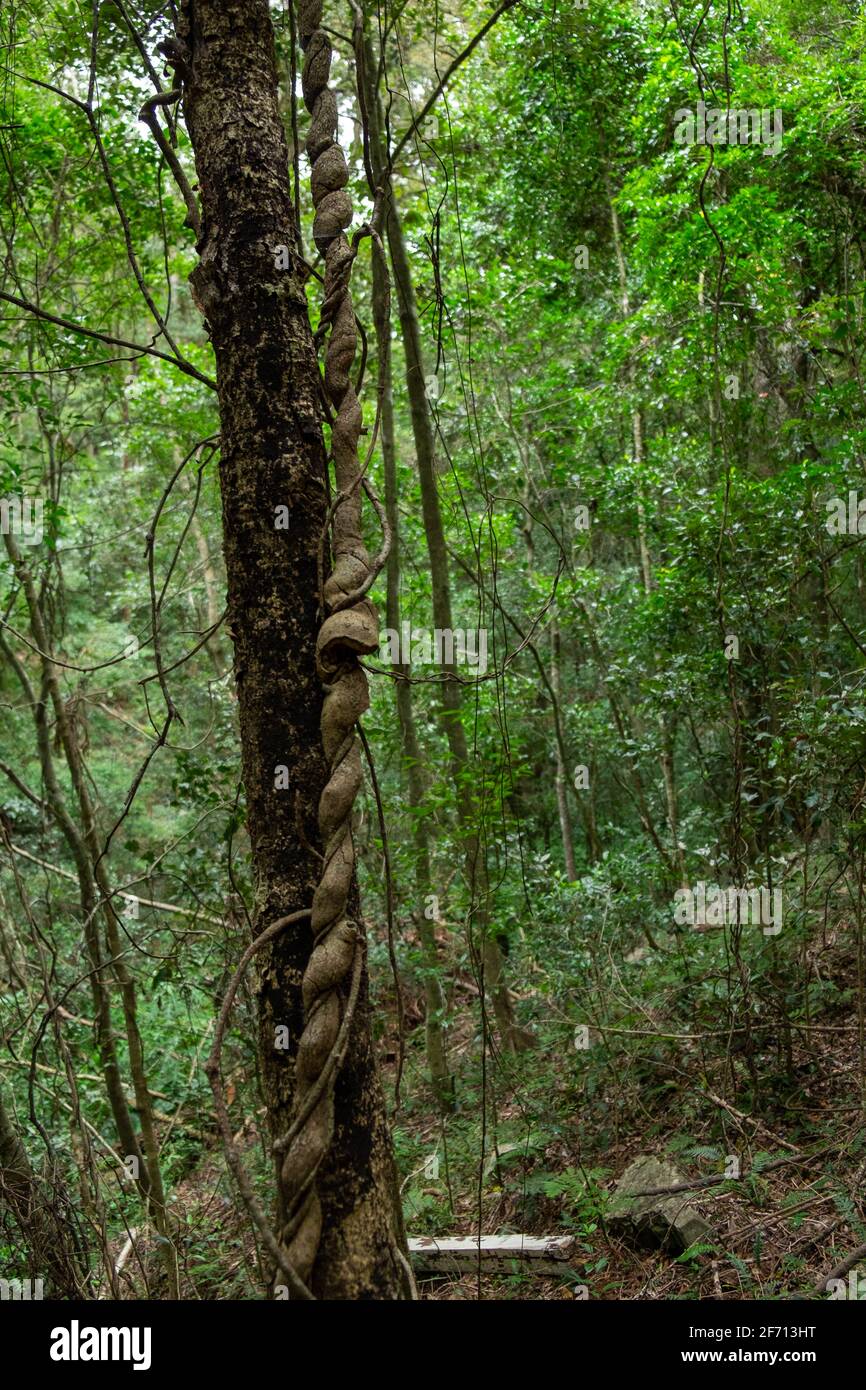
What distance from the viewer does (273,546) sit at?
4.36 feet

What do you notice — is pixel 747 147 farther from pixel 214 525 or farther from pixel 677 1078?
pixel 214 525

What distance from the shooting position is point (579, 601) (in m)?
8.01

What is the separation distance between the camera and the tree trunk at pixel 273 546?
3.88 feet

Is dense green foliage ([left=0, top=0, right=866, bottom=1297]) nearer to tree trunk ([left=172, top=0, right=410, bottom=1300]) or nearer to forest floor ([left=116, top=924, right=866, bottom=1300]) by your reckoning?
forest floor ([left=116, top=924, right=866, bottom=1300])

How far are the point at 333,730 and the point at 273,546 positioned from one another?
10.3 inches

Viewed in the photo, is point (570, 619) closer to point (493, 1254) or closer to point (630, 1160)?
point (630, 1160)

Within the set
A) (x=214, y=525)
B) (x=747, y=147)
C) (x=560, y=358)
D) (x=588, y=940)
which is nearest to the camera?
(x=588, y=940)

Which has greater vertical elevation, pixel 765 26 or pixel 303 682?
pixel 765 26

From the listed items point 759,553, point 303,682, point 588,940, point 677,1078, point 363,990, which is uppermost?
point 759,553

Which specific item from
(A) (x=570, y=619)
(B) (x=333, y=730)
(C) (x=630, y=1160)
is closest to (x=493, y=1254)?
(C) (x=630, y=1160)

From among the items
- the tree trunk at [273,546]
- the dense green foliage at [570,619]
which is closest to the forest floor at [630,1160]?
the dense green foliage at [570,619]

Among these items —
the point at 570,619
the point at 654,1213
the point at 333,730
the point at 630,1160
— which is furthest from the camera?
the point at 570,619
